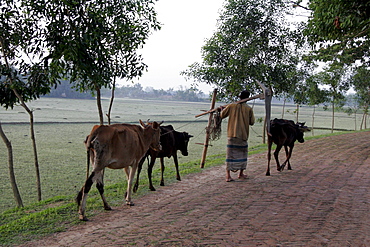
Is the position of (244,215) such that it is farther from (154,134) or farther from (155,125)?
(155,125)

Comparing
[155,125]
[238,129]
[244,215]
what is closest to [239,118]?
[238,129]

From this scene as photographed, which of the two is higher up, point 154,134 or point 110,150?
point 154,134

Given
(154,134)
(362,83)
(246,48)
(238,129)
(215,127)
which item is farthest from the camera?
(362,83)

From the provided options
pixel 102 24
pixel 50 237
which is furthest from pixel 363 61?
pixel 50 237

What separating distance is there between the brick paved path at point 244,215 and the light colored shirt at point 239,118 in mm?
1117

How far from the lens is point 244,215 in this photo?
236 inches

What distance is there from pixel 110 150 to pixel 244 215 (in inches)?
95.2

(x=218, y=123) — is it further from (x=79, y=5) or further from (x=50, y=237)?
(x=50, y=237)

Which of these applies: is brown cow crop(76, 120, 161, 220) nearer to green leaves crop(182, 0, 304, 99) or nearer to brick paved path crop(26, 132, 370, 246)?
brick paved path crop(26, 132, 370, 246)

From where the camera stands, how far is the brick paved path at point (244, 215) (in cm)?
504

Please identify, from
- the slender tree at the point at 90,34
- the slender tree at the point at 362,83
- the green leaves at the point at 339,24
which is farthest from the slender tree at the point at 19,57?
the slender tree at the point at 362,83

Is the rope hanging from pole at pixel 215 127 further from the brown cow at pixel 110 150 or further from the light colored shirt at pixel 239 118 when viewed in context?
the brown cow at pixel 110 150

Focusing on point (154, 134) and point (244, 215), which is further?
point (154, 134)

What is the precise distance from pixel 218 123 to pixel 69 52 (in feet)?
14.0
